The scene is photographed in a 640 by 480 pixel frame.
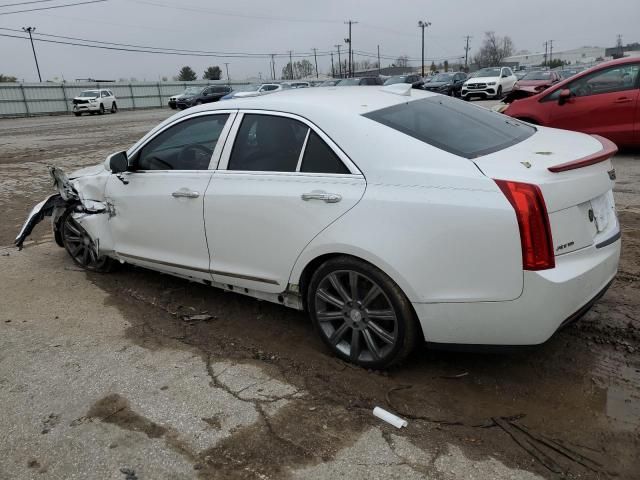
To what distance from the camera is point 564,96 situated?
9.57 m

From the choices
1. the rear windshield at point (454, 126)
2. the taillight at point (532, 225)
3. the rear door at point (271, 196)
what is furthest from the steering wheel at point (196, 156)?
the taillight at point (532, 225)

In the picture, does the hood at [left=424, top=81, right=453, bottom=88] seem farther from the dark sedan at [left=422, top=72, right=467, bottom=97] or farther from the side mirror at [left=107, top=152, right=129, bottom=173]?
the side mirror at [left=107, top=152, right=129, bottom=173]

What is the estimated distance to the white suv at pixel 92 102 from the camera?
121 feet

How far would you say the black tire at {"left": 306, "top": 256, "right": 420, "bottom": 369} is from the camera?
3.07 metres

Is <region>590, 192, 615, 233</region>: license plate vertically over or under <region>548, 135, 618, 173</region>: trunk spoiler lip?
under

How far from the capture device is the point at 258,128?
148 inches

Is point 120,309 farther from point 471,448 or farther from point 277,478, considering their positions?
point 471,448

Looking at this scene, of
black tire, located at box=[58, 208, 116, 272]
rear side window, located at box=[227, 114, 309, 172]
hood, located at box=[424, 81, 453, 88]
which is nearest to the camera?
rear side window, located at box=[227, 114, 309, 172]

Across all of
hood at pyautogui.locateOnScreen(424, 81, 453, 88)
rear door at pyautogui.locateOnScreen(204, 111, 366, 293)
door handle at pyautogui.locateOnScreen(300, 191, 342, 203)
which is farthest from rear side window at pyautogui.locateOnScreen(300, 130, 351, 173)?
hood at pyautogui.locateOnScreen(424, 81, 453, 88)

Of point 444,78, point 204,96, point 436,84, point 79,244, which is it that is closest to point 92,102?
point 204,96

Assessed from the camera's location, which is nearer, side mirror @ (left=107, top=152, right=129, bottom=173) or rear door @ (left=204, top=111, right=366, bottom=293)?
rear door @ (left=204, top=111, right=366, bottom=293)

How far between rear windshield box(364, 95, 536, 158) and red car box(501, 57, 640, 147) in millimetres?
6237

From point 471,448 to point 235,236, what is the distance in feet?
6.44

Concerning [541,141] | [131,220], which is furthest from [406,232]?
[131,220]
